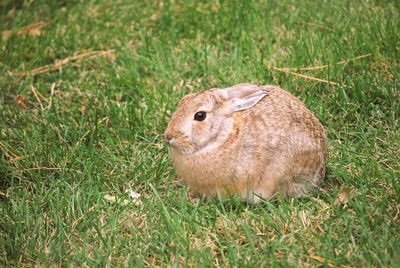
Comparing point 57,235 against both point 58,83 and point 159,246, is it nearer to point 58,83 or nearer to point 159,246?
point 159,246

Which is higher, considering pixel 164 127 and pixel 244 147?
pixel 244 147

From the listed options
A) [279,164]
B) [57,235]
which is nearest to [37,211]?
[57,235]

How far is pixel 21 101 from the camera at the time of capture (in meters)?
5.15

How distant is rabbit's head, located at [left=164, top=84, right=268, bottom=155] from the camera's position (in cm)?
370

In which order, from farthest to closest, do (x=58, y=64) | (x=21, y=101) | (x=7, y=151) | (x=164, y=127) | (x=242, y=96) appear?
(x=58, y=64) → (x=21, y=101) → (x=164, y=127) → (x=7, y=151) → (x=242, y=96)

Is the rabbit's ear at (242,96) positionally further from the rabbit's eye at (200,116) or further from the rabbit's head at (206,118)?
the rabbit's eye at (200,116)

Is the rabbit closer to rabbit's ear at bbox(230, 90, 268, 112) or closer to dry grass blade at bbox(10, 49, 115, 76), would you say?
rabbit's ear at bbox(230, 90, 268, 112)

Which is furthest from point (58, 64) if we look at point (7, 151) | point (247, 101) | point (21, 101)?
Answer: point (247, 101)

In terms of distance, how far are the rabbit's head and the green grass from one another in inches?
16.8

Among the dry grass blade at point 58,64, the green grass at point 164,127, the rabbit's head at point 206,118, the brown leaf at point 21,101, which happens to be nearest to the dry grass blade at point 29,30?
the green grass at point 164,127

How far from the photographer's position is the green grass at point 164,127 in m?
3.44

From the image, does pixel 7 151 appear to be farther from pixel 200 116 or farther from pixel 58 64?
pixel 200 116

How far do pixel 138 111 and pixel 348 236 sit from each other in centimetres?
226

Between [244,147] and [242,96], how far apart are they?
14.5 inches
